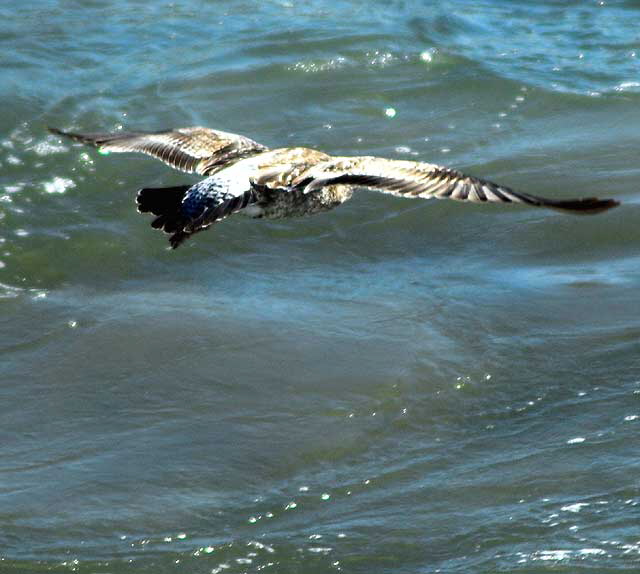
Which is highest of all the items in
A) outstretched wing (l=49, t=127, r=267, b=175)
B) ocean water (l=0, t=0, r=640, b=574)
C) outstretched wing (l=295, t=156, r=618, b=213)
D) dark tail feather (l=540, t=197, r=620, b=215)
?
dark tail feather (l=540, t=197, r=620, b=215)

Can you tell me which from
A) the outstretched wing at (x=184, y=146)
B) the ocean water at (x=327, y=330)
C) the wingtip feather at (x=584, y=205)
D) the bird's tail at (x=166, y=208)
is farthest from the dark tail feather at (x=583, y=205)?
the outstretched wing at (x=184, y=146)

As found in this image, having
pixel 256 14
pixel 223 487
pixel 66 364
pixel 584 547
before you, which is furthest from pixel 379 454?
pixel 256 14

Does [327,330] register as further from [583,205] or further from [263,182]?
[583,205]

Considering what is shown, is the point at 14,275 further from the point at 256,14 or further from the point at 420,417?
the point at 256,14

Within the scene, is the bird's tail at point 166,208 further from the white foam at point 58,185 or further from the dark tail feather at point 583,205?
the white foam at point 58,185

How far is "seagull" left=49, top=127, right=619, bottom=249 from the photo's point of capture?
16.0 ft

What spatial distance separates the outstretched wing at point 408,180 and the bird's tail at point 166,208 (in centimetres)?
55

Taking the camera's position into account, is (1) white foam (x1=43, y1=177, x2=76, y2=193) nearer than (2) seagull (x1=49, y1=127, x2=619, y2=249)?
No

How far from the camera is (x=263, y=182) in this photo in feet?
18.0

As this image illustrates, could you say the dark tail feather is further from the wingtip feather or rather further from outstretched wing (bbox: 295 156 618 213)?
outstretched wing (bbox: 295 156 618 213)

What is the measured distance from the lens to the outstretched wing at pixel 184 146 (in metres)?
6.00

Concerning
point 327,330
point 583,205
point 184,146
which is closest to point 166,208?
point 184,146

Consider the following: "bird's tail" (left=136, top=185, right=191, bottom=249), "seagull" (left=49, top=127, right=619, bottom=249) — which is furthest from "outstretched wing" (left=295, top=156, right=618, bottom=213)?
"bird's tail" (left=136, top=185, right=191, bottom=249)

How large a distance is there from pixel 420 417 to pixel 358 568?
3.66 feet
